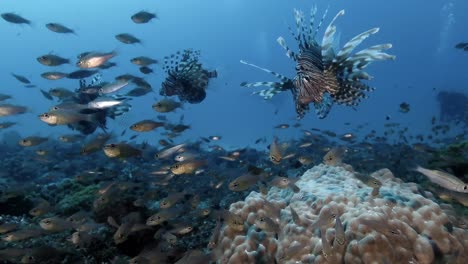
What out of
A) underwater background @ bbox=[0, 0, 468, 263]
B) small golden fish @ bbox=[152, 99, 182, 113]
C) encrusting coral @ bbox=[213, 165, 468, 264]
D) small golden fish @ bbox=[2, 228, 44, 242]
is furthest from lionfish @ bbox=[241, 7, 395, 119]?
small golden fish @ bbox=[2, 228, 44, 242]

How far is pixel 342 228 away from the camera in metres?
3.62

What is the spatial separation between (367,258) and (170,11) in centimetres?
11274

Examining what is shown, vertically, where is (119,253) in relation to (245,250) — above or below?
below

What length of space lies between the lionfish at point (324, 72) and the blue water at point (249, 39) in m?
77.7

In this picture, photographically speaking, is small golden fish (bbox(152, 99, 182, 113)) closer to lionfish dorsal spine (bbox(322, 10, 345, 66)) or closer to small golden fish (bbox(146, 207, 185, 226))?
small golden fish (bbox(146, 207, 185, 226))

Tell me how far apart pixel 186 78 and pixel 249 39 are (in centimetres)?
10876

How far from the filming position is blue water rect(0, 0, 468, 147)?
86000 millimetres

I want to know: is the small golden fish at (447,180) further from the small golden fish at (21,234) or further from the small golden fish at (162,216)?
the small golden fish at (21,234)

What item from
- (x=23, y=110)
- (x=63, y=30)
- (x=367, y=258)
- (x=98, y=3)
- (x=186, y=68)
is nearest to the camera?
(x=367, y=258)

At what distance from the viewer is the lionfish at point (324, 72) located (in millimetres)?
4641

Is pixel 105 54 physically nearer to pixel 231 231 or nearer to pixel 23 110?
pixel 23 110

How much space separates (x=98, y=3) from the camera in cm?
10694

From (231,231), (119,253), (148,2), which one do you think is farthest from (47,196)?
(148,2)

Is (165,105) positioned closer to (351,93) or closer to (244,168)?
(351,93)
